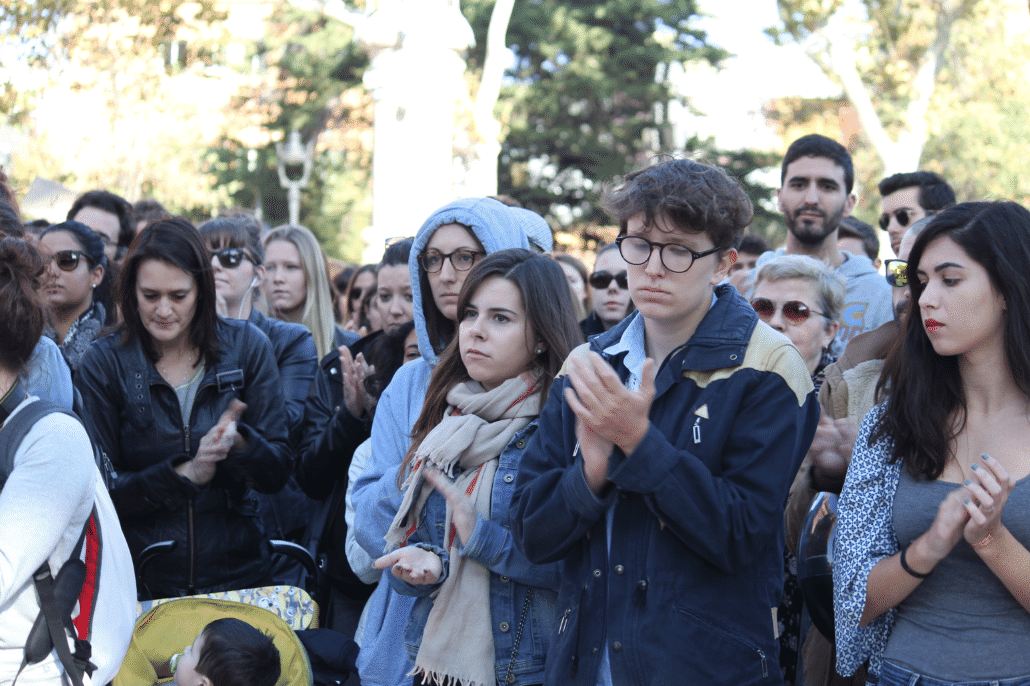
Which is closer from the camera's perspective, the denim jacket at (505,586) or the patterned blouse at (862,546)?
the patterned blouse at (862,546)

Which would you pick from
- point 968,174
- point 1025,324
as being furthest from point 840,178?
point 968,174

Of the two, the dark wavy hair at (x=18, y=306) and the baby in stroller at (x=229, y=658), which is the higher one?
the dark wavy hair at (x=18, y=306)

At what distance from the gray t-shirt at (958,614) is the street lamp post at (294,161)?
90.2ft

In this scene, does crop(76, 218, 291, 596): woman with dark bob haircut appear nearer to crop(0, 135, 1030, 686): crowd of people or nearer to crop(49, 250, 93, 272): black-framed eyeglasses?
crop(0, 135, 1030, 686): crowd of people

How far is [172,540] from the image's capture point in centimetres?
382

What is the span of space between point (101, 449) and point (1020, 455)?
3201mm

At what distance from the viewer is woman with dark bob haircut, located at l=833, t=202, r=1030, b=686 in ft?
7.93

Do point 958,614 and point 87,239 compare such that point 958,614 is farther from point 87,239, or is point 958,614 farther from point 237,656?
point 87,239

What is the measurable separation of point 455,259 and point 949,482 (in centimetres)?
181

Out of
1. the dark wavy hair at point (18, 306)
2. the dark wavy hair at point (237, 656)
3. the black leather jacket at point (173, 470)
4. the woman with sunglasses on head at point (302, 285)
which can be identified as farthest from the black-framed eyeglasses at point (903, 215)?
the dark wavy hair at point (18, 306)

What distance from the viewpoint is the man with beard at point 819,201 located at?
211 inches

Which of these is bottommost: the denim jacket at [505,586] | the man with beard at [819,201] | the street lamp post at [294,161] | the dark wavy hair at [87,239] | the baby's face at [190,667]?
the baby's face at [190,667]

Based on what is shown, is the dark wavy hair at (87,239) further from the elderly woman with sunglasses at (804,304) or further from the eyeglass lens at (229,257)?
the elderly woman with sunglasses at (804,304)

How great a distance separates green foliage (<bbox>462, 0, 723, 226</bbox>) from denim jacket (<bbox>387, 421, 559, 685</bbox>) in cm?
2136
